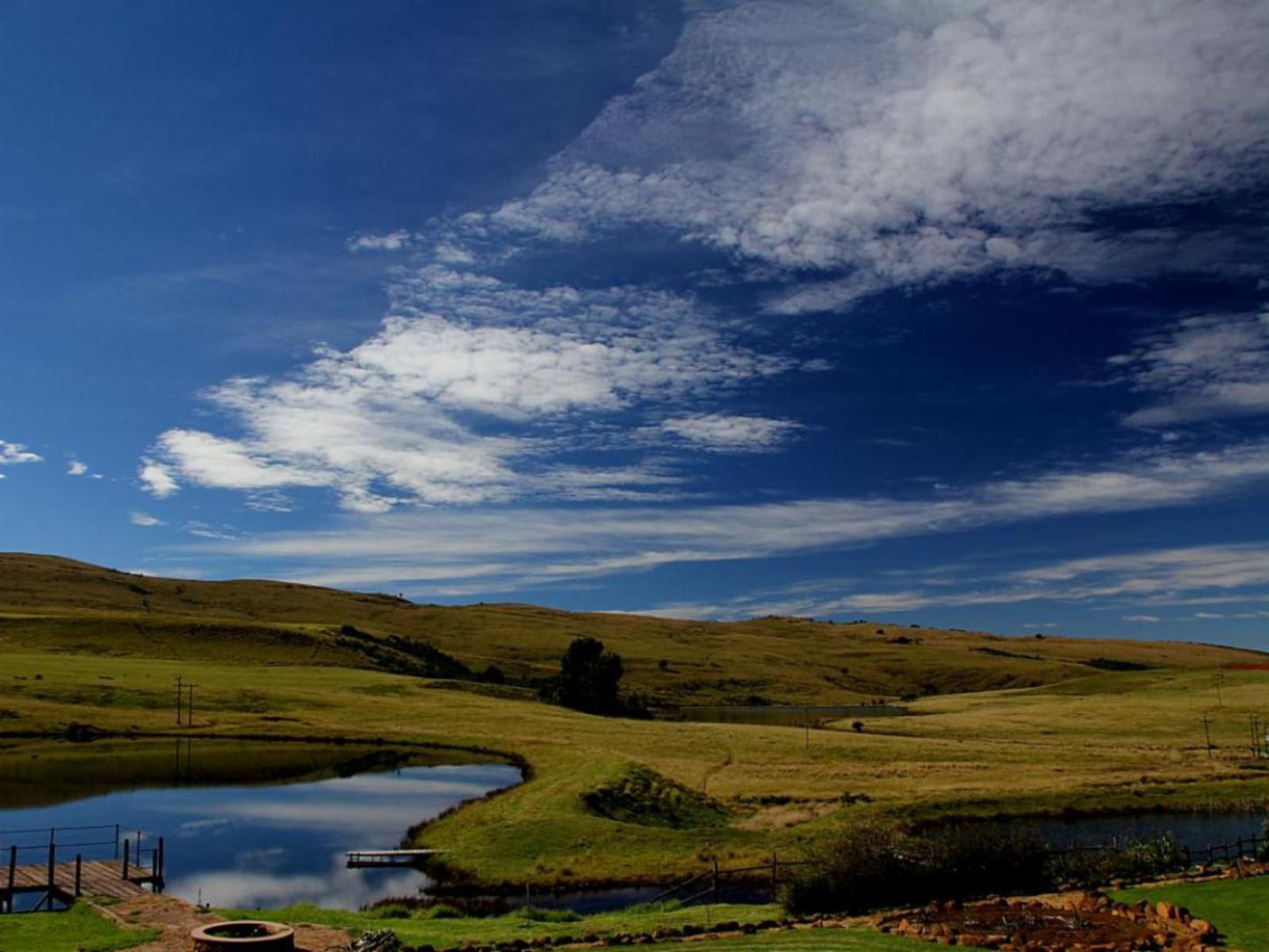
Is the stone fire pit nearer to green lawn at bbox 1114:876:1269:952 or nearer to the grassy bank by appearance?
the grassy bank

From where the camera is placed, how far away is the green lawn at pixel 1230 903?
990 inches

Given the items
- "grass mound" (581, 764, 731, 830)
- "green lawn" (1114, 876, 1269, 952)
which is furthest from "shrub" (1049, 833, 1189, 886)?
"grass mound" (581, 764, 731, 830)

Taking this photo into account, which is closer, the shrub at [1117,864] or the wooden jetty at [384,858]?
the shrub at [1117,864]

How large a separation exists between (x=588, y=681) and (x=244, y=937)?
13008 centimetres

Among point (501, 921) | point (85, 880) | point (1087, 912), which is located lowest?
point (501, 921)

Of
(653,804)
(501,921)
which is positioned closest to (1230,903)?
(501,921)

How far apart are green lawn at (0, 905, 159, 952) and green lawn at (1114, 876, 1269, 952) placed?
1158 inches

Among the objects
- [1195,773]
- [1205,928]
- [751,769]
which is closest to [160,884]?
[1205,928]

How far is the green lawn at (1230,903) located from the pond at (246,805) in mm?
31138

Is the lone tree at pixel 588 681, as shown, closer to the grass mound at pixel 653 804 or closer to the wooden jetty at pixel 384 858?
the grass mound at pixel 653 804

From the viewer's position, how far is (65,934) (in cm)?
2903

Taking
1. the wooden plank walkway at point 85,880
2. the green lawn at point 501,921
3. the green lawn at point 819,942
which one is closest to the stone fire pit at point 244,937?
the green lawn at point 501,921

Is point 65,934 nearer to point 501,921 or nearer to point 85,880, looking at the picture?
point 85,880

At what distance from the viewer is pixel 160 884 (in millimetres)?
44250
